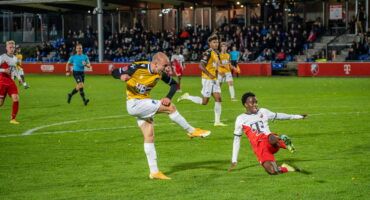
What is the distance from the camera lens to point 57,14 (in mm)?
68812

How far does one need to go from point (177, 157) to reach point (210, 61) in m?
A: 5.68

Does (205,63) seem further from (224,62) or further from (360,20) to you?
(360,20)

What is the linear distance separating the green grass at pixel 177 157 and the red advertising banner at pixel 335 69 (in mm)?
17370

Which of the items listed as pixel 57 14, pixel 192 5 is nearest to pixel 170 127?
pixel 192 5

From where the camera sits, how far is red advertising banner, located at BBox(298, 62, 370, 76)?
135 feet

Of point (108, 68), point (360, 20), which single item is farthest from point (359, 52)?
point (108, 68)

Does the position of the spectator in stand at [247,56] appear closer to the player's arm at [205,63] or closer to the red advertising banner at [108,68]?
the red advertising banner at [108,68]

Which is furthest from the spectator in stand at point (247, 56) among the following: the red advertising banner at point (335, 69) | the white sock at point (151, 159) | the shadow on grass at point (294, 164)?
the white sock at point (151, 159)

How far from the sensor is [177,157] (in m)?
13.1

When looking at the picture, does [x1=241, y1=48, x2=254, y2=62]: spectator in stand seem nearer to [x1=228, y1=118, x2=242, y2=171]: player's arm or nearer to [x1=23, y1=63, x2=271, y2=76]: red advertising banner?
[x1=23, y1=63, x2=271, y2=76]: red advertising banner

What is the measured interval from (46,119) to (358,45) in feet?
93.1

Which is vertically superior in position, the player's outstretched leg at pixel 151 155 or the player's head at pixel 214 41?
the player's head at pixel 214 41

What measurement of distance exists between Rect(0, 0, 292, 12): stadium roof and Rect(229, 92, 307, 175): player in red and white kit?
157ft

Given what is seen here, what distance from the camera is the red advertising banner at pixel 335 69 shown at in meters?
41.2
